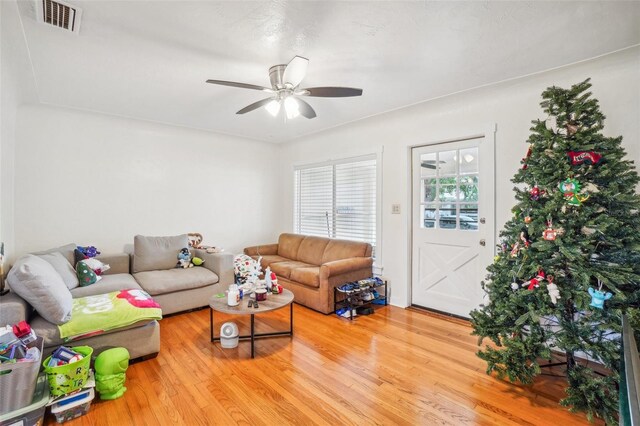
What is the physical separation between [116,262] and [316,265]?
265 centimetres

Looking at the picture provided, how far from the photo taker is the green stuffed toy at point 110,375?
2004 mm

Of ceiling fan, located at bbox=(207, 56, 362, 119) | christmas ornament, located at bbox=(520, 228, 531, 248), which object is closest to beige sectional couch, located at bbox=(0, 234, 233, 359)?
ceiling fan, located at bbox=(207, 56, 362, 119)

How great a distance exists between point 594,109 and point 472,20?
1.05 meters

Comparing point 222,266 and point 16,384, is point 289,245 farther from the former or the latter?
point 16,384

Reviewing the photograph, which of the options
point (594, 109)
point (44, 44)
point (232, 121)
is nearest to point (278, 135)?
point (232, 121)

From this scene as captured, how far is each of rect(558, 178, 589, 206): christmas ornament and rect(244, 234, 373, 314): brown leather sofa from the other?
7.57 ft

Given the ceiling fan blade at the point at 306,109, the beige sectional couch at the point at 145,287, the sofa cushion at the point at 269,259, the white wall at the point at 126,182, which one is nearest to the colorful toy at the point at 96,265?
the beige sectional couch at the point at 145,287

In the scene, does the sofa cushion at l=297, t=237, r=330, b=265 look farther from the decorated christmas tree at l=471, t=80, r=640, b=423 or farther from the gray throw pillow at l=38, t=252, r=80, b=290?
the gray throw pillow at l=38, t=252, r=80, b=290

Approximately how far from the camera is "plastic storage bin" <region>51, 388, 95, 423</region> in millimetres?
1797

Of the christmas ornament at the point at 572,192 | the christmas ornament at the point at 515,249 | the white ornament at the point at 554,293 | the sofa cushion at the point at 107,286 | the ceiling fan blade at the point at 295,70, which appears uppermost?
the ceiling fan blade at the point at 295,70

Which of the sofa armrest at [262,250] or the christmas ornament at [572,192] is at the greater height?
the christmas ornament at [572,192]

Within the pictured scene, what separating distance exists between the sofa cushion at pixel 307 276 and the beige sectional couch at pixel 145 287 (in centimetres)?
88

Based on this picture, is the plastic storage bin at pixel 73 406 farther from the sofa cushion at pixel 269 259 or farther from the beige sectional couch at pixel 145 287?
the sofa cushion at pixel 269 259

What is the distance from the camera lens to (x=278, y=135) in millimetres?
5117
